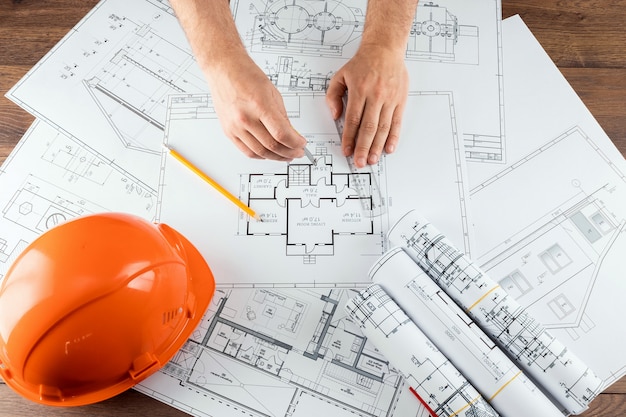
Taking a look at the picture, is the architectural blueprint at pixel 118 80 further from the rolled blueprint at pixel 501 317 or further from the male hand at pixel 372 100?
the rolled blueprint at pixel 501 317

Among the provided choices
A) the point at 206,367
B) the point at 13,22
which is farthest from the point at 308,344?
the point at 13,22

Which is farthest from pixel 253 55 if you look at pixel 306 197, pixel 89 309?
pixel 89 309

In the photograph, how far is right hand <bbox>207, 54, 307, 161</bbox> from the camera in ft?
3.18

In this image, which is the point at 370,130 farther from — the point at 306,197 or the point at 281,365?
the point at 281,365

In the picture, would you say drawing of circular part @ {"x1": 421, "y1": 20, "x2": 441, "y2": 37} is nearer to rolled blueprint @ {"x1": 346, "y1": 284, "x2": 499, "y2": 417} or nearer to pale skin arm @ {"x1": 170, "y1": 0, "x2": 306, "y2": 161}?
pale skin arm @ {"x1": 170, "y1": 0, "x2": 306, "y2": 161}

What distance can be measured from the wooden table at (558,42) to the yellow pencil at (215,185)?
1.10ft

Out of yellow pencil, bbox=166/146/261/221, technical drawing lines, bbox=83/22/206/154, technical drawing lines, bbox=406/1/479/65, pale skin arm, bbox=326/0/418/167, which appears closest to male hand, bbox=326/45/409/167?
pale skin arm, bbox=326/0/418/167

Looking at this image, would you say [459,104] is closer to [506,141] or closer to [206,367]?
[506,141]

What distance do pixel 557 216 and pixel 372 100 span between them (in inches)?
16.4

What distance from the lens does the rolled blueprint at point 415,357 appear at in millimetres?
850

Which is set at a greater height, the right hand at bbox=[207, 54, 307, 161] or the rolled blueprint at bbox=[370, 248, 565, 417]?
the right hand at bbox=[207, 54, 307, 161]

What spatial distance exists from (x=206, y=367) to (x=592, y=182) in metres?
0.81

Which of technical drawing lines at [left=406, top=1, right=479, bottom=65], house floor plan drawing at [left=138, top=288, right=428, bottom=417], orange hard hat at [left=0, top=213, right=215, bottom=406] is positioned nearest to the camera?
orange hard hat at [left=0, top=213, right=215, bottom=406]

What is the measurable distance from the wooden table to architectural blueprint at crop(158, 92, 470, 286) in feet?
0.93
